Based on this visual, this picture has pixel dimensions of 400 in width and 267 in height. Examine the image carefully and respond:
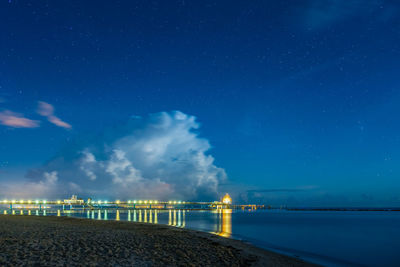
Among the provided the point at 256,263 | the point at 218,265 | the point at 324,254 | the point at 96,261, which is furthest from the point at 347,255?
the point at 96,261

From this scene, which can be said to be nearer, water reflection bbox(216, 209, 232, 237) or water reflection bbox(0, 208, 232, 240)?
water reflection bbox(216, 209, 232, 237)

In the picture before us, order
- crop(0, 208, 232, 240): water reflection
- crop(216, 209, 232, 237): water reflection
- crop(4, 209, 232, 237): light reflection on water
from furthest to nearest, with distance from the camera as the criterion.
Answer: crop(0, 208, 232, 240): water reflection → crop(4, 209, 232, 237): light reflection on water → crop(216, 209, 232, 237): water reflection

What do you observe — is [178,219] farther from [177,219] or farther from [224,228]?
[224,228]

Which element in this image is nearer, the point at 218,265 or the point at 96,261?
the point at 96,261

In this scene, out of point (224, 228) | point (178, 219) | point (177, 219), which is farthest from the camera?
point (178, 219)

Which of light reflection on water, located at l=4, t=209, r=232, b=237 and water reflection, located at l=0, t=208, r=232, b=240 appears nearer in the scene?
light reflection on water, located at l=4, t=209, r=232, b=237

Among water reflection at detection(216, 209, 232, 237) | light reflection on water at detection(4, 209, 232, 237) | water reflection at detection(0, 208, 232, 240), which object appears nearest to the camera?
water reflection at detection(216, 209, 232, 237)

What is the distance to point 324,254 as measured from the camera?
26.3m

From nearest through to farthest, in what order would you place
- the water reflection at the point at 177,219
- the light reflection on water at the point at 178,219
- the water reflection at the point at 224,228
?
the water reflection at the point at 224,228 < the light reflection on water at the point at 178,219 < the water reflection at the point at 177,219

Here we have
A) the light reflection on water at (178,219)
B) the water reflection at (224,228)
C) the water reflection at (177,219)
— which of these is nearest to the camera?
the water reflection at (224,228)

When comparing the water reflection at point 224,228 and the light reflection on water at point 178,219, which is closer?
the water reflection at point 224,228

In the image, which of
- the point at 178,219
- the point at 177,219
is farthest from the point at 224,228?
the point at 178,219

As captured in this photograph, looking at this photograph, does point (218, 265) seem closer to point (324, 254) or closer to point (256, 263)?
point (256, 263)

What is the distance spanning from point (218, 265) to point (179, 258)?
200cm
